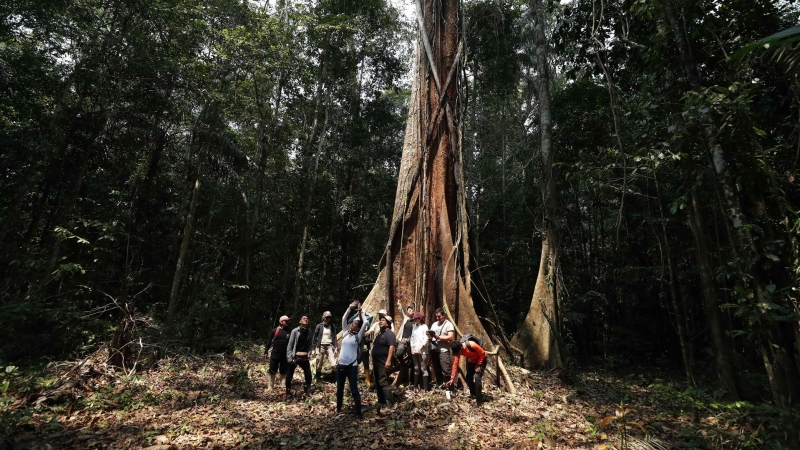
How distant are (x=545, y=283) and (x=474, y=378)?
13.9 ft

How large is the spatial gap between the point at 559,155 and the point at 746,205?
6.39m

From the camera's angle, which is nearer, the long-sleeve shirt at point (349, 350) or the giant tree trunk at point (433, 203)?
the long-sleeve shirt at point (349, 350)

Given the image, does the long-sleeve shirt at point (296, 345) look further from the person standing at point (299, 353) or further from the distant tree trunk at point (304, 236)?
the distant tree trunk at point (304, 236)

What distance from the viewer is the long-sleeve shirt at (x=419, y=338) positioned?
256 inches

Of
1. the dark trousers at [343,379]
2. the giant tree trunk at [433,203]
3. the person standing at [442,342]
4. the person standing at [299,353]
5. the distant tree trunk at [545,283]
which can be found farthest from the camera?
the distant tree trunk at [545,283]

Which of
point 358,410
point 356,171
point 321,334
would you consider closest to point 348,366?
point 358,410

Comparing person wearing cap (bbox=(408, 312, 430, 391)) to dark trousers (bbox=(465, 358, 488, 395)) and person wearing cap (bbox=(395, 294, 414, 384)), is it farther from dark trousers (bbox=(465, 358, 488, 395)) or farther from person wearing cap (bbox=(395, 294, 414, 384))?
dark trousers (bbox=(465, 358, 488, 395))

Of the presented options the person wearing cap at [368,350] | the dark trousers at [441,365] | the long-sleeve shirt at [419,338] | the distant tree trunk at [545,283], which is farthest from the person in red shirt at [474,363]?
the distant tree trunk at [545,283]

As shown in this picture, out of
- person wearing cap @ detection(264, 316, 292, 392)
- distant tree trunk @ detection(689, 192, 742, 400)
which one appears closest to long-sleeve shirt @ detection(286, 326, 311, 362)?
person wearing cap @ detection(264, 316, 292, 392)

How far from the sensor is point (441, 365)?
259 inches

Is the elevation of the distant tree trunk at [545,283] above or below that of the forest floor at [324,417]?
above

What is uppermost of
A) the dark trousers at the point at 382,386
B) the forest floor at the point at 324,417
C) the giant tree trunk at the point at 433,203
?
the giant tree trunk at the point at 433,203

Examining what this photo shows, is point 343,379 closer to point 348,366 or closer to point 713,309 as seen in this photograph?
point 348,366

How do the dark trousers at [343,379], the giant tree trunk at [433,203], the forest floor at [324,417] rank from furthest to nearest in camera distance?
the giant tree trunk at [433,203], the dark trousers at [343,379], the forest floor at [324,417]
